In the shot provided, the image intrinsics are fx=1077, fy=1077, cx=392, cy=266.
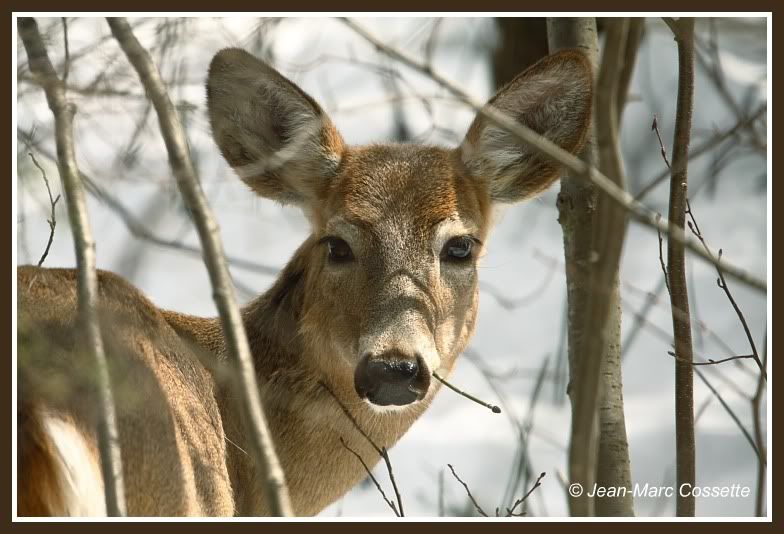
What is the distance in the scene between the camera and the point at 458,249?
5855 millimetres

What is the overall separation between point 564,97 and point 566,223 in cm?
72

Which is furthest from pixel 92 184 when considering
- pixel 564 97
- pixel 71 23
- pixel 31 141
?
pixel 564 97

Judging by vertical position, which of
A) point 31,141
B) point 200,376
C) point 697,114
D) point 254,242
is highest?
point 697,114

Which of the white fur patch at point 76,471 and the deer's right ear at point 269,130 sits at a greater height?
the deer's right ear at point 269,130

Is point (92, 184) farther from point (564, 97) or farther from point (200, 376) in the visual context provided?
point (564, 97)

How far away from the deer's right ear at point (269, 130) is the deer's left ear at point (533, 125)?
837 mm

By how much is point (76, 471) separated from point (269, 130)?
2619mm

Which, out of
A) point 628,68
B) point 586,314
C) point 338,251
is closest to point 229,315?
point 628,68

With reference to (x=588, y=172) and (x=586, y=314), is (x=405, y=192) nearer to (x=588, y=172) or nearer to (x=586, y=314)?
(x=586, y=314)

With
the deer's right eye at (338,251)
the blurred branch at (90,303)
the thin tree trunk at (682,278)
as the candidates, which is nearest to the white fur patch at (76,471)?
the blurred branch at (90,303)

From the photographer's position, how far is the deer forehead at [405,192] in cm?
575

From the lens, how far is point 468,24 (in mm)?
6176

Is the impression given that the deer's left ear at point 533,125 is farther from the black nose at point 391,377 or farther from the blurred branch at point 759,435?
the blurred branch at point 759,435

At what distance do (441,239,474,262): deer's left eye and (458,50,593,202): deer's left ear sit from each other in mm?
633
